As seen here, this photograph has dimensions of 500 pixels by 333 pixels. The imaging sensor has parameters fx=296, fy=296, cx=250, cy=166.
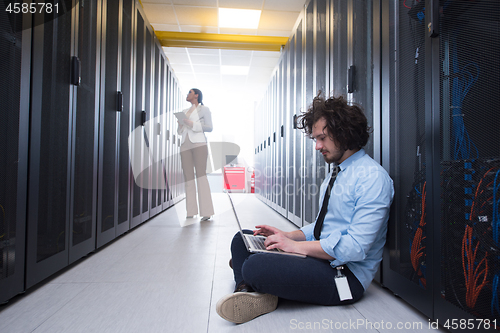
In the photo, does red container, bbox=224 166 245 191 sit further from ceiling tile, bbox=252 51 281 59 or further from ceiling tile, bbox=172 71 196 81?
ceiling tile, bbox=252 51 281 59

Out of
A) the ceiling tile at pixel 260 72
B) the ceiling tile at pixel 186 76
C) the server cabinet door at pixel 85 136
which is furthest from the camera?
the ceiling tile at pixel 186 76

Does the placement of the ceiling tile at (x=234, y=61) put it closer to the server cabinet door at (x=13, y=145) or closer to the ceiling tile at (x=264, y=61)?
the ceiling tile at (x=264, y=61)

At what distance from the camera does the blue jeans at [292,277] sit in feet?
3.59

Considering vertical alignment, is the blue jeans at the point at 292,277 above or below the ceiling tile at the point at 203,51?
below

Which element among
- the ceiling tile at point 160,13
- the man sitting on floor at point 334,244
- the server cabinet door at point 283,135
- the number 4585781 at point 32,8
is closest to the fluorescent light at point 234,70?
the ceiling tile at point 160,13

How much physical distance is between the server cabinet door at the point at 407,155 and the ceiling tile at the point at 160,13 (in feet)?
10.8

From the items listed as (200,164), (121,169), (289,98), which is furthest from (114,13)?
(289,98)

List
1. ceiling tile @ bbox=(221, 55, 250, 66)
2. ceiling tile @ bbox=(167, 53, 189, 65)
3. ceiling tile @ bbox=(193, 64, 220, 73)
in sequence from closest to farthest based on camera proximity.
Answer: ceiling tile @ bbox=(167, 53, 189, 65)
ceiling tile @ bbox=(221, 55, 250, 66)
ceiling tile @ bbox=(193, 64, 220, 73)

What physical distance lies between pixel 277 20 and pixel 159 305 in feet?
13.2

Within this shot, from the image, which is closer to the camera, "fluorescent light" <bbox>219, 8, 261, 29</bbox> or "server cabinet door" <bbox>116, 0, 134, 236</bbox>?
"server cabinet door" <bbox>116, 0, 134, 236</bbox>

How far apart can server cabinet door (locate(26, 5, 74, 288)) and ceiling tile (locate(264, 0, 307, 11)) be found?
2715 mm

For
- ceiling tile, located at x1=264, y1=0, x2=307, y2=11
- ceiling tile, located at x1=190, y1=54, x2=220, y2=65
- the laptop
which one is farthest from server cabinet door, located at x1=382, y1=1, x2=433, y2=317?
ceiling tile, located at x1=190, y1=54, x2=220, y2=65

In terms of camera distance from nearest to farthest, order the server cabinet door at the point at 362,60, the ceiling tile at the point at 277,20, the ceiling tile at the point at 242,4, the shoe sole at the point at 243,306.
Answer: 1. the shoe sole at the point at 243,306
2. the server cabinet door at the point at 362,60
3. the ceiling tile at the point at 242,4
4. the ceiling tile at the point at 277,20

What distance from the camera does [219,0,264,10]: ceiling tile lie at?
3.72 meters
